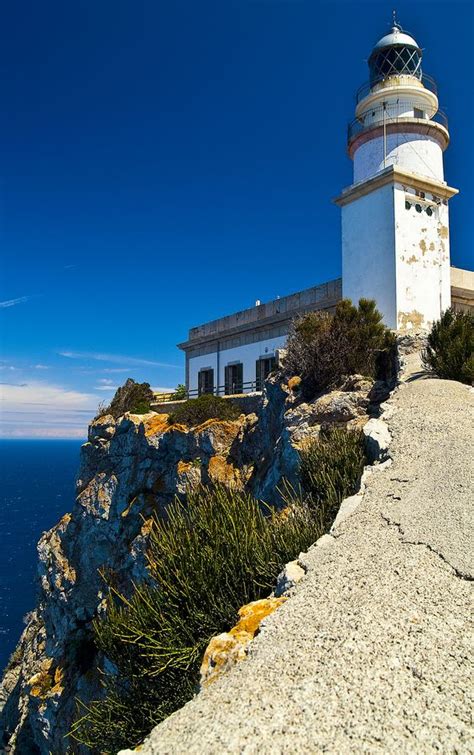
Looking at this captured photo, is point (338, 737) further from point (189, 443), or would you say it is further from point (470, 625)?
point (189, 443)

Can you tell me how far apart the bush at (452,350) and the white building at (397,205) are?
13.7 ft

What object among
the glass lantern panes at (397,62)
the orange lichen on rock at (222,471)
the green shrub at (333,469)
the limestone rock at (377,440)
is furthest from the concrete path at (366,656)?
the glass lantern panes at (397,62)

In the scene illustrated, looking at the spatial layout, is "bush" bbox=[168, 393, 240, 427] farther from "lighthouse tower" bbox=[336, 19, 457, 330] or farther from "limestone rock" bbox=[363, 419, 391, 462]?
"limestone rock" bbox=[363, 419, 391, 462]

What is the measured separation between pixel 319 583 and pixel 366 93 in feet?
63.8

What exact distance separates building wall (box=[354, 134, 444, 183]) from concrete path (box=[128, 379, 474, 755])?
48.6ft

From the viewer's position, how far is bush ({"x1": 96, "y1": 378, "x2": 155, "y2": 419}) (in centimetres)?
2316

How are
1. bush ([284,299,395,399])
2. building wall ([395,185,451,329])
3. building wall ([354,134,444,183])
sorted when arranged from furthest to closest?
1. building wall ([354,134,444,183])
2. building wall ([395,185,451,329])
3. bush ([284,299,395,399])

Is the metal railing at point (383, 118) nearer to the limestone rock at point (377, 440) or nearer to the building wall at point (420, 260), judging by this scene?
the building wall at point (420, 260)

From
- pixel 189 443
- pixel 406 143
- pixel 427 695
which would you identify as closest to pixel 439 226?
pixel 406 143

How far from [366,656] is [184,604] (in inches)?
114

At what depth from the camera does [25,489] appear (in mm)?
102125

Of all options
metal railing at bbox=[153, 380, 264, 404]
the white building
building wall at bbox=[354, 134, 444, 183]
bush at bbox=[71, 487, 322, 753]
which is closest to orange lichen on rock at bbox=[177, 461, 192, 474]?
metal railing at bbox=[153, 380, 264, 404]

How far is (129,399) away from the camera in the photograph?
23.9 m

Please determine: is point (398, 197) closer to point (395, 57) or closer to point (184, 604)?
point (395, 57)
